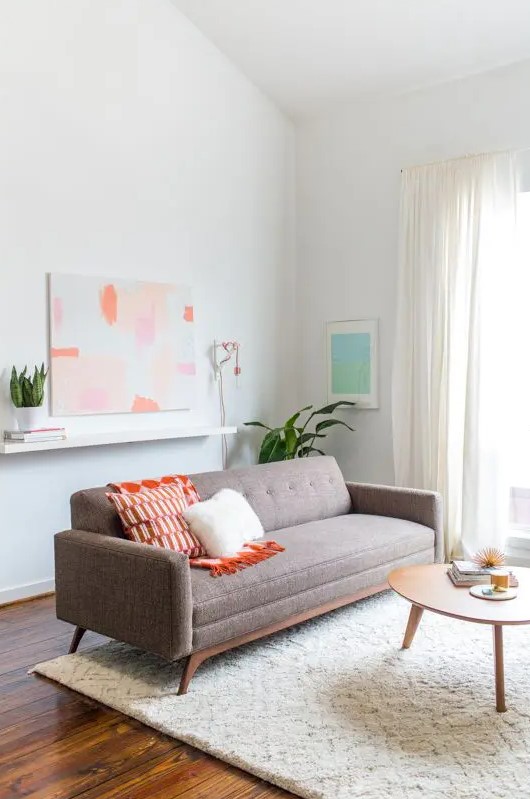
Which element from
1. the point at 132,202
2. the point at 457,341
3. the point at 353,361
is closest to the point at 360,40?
the point at 132,202

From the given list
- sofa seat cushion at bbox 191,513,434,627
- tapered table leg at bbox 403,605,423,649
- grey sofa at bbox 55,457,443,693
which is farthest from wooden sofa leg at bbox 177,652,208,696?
tapered table leg at bbox 403,605,423,649

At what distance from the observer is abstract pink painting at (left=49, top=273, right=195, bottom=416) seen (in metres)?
4.46

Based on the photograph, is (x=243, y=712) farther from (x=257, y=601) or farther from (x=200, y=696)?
(x=257, y=601)

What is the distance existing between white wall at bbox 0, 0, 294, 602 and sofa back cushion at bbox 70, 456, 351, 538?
950 mm

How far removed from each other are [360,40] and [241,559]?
11.1 feet

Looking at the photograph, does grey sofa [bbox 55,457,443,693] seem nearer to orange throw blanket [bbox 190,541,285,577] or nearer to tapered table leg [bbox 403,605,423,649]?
orange throw blanket [bbox 190,541,285,577]

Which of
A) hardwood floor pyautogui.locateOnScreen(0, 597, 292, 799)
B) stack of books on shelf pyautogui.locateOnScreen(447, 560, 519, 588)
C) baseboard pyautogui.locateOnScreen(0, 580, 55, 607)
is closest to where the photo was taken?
hardwood floor pyautogui.locateOnScreen(0, 597, 292, 799)

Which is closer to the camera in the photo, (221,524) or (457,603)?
(457,603)

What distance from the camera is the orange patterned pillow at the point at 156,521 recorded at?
3365 mm

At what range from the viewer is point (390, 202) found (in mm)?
5551

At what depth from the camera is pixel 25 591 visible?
171 inches

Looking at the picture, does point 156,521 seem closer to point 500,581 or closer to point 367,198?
point 500,581

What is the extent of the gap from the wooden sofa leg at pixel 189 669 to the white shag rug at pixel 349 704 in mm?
38

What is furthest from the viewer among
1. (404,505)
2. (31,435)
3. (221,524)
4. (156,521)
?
(404,505)
